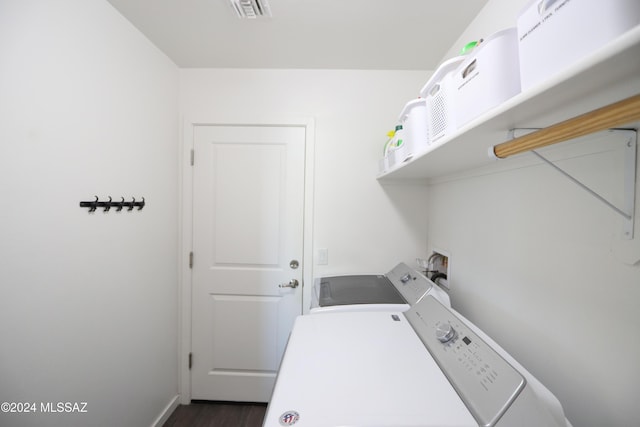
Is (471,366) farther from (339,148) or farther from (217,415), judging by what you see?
(217,415)

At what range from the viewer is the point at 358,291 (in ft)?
5.00

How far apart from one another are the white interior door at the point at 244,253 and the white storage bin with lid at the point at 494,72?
143 cm

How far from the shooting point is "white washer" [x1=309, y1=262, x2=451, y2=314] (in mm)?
1294

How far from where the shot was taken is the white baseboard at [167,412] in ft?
5.69

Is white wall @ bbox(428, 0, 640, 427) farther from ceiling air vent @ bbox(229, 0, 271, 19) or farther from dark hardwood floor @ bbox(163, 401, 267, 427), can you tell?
dark hardwood floor @ bbox(163, 401, 267, 427)

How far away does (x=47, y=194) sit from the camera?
1.06 meters

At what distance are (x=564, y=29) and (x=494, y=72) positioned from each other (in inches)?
6.7

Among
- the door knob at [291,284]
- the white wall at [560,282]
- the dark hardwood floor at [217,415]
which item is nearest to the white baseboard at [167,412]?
the dark hardwood floor at [217,415]

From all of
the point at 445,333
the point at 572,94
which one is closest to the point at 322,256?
the point at 445,333

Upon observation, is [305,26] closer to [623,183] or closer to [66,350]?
[623,183]

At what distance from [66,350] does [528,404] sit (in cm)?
169

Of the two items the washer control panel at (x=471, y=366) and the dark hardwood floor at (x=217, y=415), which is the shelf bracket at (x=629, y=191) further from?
the dark hardwood floor at (x=217, y=415)

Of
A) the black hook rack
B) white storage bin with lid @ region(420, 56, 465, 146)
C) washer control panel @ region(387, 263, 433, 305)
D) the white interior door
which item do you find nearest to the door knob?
the white interior door

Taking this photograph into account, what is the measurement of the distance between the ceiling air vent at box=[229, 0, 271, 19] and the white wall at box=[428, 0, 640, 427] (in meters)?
1.08
